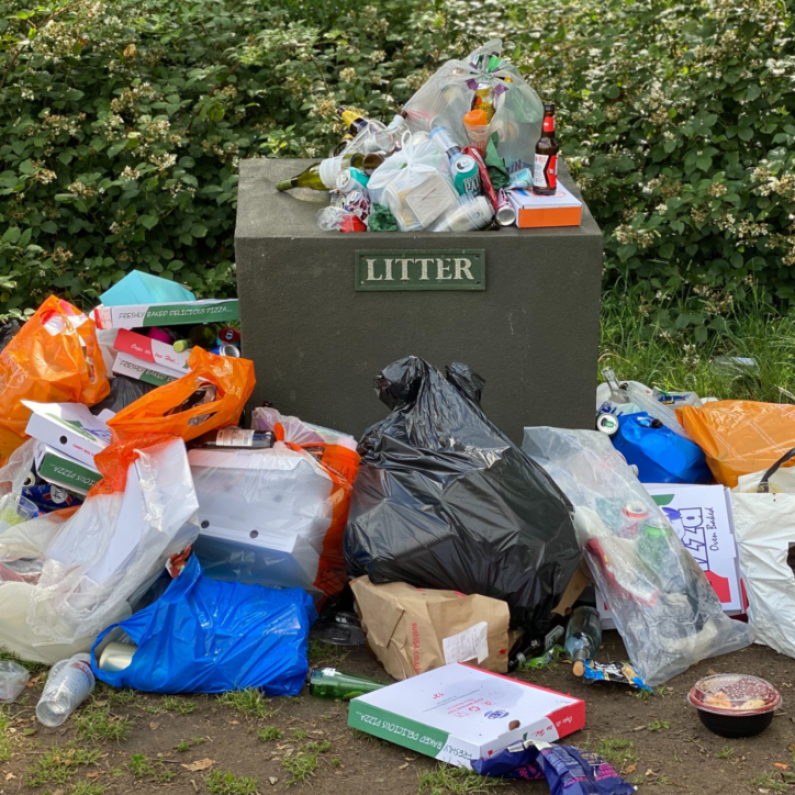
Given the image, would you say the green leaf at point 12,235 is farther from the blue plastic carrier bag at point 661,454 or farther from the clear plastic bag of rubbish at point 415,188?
the blue plastic carrier bag at point 661,454

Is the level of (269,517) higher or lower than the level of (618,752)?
higher

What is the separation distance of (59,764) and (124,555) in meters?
0.60

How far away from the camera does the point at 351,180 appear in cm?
383

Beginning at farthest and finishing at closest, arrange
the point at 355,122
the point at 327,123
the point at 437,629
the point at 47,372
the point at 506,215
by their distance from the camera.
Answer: the point at 327,123 < the point at 355,122 < the point at 506,215 < the point at 47,372 < the point at 437,629

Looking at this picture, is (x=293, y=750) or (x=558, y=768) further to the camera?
(x=293, y=750)

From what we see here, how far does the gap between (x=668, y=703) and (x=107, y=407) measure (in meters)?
2.09

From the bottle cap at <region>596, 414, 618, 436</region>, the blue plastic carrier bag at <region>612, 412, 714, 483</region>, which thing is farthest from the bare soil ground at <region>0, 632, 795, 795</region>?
the bottle cap at <region>596, 414, 618, 436</region>

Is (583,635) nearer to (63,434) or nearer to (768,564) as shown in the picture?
(768,564)

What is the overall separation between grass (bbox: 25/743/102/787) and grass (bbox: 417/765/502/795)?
2.66ft

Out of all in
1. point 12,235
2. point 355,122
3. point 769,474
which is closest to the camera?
point 769,474

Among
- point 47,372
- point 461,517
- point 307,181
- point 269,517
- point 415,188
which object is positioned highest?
point 415,188

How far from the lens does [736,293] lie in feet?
16.7

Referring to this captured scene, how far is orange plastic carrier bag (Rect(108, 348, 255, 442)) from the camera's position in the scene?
10.6 feet

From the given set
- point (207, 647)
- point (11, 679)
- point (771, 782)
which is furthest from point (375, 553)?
point (771, 782)
